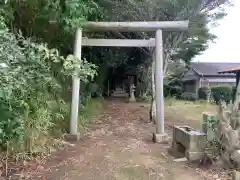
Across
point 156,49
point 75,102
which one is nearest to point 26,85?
point 75,102

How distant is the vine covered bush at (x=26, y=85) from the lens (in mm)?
2578

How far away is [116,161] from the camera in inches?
187

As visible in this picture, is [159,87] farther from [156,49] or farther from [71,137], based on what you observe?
[71,137]

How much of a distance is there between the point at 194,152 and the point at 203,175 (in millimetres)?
571

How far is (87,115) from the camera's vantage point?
9.27 metres

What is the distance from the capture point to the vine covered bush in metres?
2.58

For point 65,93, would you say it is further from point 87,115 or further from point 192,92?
point 192,92

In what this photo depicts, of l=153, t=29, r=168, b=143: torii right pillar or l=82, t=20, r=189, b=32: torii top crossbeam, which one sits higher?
l=82, t=20, r=189, b=32: torii top crossbeam

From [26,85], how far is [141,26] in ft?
12.2

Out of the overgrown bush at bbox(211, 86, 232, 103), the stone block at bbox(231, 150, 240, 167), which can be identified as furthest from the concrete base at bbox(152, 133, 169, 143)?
the overgrown bush at bbox(211, 86, 232, 103)

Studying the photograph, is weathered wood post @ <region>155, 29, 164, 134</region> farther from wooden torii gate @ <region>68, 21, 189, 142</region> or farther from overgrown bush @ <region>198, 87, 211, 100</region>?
overgrown bush @ <region>198, 87, 211, 100</region>

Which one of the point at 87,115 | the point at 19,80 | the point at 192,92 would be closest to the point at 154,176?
the point at 19,80

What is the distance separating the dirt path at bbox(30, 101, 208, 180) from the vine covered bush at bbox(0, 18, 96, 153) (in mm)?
605

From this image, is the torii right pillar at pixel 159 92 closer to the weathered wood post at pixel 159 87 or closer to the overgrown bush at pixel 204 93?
the weathered wood post at pixel 159 87
